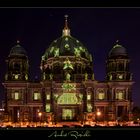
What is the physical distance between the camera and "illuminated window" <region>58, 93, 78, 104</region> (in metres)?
29.0

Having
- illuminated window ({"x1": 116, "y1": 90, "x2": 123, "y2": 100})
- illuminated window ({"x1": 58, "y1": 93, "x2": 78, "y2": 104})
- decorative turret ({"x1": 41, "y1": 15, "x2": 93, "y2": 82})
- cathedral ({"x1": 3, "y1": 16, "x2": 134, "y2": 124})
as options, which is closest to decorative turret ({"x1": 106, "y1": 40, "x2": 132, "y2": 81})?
cathedral ({"x1": 3, "y1": 16, "x2": 134, "y2": 124})

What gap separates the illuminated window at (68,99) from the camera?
1142 inches

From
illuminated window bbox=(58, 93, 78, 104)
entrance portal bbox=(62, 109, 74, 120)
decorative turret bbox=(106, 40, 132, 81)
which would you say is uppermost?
decorative turret bbox=(106, 40, 132, 81)

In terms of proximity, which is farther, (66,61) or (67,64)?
(66,61)

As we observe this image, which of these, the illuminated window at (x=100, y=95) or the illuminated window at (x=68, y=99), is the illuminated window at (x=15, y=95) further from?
the illuminated window at (x=100, y=95)

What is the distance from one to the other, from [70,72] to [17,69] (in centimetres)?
423

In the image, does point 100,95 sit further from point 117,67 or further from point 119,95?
point 117,67

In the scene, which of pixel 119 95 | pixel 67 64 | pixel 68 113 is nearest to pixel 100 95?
pixel 119 95

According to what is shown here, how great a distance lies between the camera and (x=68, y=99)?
1150 inches

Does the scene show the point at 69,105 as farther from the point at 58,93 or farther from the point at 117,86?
the point at 117,86

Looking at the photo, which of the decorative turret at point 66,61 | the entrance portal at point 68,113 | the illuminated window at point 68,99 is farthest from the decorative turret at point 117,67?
the entrance portal at point 68,113
